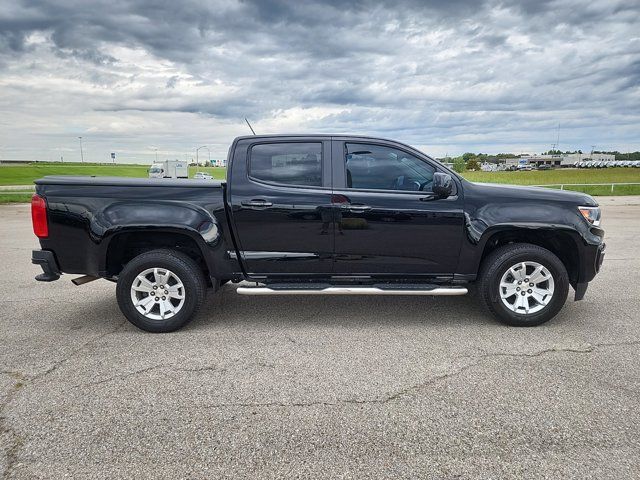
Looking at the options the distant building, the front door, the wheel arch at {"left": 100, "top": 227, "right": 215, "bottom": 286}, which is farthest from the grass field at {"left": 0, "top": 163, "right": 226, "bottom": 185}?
the distant building

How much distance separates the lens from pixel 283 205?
14.6 feet

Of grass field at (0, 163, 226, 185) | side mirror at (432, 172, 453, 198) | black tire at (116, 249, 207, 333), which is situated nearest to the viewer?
side mirror at (432, 172, 453, 198)

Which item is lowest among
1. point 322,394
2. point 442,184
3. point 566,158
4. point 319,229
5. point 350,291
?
point 322,394

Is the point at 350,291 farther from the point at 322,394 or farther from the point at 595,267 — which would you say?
the point at 595,267

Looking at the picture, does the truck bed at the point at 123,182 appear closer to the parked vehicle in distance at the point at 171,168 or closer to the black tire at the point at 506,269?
the black tire at the point at 506,269

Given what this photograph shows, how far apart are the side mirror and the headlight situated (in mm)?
1345

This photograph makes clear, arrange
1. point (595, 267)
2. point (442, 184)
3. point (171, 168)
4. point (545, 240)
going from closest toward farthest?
1. point (442, 184)
2. point (595, 267)
3. point (545, 240)
4. point (171, 168)

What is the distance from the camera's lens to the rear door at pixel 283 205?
4.45 m

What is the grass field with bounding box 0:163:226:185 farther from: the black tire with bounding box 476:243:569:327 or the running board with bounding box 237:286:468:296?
the black tire with bounding box 476:243:569:327

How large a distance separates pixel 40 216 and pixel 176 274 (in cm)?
139

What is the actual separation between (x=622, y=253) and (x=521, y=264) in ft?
17.5

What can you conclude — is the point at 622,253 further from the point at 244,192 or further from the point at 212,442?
the point at 212,442

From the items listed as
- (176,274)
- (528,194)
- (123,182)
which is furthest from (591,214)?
(123,182)

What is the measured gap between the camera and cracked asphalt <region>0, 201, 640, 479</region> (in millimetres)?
2482
